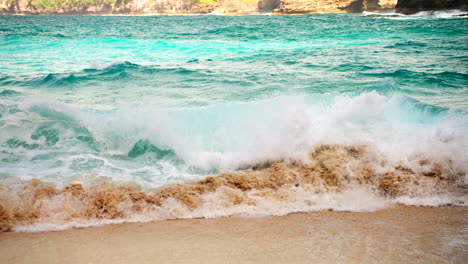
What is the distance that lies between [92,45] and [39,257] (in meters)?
16.0

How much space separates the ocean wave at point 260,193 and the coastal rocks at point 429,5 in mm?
44338

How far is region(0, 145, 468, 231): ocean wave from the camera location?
2527mm

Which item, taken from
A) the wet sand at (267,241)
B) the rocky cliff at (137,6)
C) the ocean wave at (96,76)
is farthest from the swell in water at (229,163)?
the rocky cliff at (137,6)

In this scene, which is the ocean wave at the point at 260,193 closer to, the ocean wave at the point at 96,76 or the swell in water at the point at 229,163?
the swell in water at the point at 229,163

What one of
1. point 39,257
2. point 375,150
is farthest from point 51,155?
point 375,150

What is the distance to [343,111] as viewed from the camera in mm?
4445

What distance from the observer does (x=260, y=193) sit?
2.85 meters

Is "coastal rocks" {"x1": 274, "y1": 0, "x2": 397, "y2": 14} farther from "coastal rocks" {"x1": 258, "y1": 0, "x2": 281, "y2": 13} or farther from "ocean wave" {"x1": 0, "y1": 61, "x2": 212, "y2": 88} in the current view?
"ocean wave" {"x1": 0, "y1": 61, "x2": 212, "y2": 88}

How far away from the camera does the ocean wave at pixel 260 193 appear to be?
253cm

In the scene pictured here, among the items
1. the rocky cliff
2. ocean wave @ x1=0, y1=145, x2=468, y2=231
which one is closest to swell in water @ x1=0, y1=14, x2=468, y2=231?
ocean wave @ x1=0, y1=145, x2=468, y2=231

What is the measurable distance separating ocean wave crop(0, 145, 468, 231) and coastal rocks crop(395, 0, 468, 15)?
44338 mm

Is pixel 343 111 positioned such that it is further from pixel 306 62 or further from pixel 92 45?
pixel 92 45

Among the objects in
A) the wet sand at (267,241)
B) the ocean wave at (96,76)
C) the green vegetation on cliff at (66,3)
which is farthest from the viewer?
the green vegetation on cliff at (66,3)

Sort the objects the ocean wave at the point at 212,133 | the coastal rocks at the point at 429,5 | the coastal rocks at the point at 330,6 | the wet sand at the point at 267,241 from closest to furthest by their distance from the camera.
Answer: the wet sand at the point at 267,241
the ocean wave at the point at 212,133
the coastal rocks at the point at 429,5
the coastal rocks at the point at 330,6
